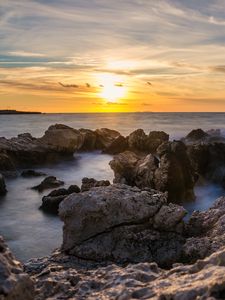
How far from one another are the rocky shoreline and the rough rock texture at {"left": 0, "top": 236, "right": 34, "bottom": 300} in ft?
0.04

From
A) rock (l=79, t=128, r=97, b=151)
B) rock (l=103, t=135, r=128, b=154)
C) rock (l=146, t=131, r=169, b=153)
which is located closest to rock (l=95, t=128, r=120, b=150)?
rock (l=79, t=128, r=97, b=151)

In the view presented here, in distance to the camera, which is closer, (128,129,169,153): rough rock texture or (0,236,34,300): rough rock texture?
(0,236,34,300): rough rock texture

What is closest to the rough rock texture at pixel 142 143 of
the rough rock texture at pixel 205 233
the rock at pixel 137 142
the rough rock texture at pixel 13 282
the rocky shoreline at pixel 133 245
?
the rock at pixel 137 142

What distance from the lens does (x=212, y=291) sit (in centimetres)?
547

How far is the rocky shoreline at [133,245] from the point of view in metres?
6.37

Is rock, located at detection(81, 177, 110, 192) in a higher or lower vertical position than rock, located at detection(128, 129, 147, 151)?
lower

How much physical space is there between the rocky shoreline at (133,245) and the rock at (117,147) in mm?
29210

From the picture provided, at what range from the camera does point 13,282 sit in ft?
19.8

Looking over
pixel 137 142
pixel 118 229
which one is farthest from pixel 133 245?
pixel 137 142

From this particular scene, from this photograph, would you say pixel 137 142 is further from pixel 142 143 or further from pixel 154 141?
pixel 154 141

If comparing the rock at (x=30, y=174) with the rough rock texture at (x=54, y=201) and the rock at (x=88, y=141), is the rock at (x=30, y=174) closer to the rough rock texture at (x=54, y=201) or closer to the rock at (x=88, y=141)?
the rough rock texture at (x=54, y=201)

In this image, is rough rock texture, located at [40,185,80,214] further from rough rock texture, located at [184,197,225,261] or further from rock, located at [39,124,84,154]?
rock, located at [39,124,84,154]

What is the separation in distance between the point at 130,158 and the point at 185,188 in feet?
21.5

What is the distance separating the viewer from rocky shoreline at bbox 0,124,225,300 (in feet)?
20.9
